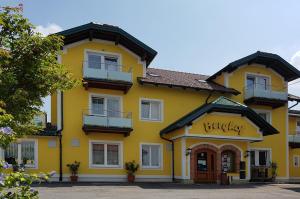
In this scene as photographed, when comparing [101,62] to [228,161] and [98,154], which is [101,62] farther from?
[228,161]

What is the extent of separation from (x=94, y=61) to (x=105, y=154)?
5.62m

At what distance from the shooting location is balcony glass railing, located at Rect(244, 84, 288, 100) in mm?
28547

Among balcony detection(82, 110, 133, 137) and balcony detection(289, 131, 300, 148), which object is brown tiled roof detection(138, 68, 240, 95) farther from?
balcony detection(289, 131, 300, 148)

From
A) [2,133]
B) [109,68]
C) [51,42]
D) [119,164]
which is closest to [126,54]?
[109,68]

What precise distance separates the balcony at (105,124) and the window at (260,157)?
981 cm

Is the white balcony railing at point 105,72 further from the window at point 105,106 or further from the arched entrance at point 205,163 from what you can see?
the arched entrance at point 205,163

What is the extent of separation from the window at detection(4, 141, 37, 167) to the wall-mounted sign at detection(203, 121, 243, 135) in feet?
32.6

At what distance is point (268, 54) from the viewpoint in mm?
29438

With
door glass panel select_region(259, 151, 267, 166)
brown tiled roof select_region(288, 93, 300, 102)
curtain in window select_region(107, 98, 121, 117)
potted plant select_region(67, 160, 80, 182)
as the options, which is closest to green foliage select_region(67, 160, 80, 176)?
potted plant select_region(67, 160, 80, 182)

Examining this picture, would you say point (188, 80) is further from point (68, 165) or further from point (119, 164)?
point (68, 165)

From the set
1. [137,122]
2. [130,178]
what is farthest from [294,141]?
[130,178]

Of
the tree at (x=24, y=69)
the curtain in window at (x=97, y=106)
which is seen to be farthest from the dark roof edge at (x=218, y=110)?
the tree at (x=24, y=69)

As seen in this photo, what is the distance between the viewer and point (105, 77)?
24.0 meters

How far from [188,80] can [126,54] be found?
510cm
